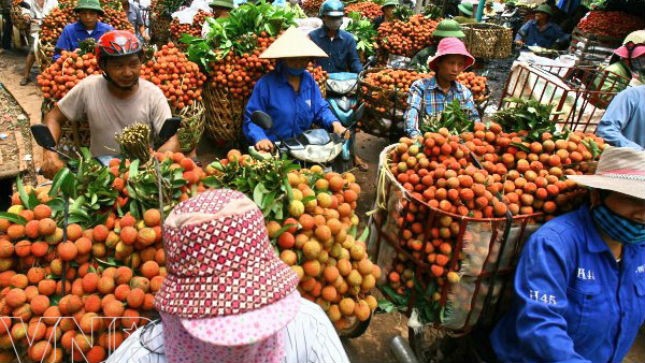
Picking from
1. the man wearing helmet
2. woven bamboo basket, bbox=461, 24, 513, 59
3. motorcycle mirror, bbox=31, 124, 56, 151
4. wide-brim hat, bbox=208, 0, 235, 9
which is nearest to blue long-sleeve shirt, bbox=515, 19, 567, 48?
woven bamboo basket, bbox=461, 24, 513, 59

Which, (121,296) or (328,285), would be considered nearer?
(121,296)

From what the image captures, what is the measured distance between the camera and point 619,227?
74.5 inches

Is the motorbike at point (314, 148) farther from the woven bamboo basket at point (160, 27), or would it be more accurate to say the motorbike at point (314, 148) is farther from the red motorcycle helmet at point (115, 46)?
the woven bamboo basket at point (160, 27)

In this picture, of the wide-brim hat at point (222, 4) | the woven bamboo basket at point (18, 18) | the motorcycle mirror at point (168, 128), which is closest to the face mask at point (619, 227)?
the motorcycle mirror at point (168, 128)

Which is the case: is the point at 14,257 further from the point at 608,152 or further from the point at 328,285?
the point at 608,152

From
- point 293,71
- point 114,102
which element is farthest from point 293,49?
point 114,102

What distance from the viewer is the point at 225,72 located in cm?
480

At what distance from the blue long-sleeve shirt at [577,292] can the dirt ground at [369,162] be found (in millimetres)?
1271

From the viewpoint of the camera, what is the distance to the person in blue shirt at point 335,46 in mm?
5535

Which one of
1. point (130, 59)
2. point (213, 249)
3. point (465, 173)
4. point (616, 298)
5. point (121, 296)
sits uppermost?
point (213, 249)

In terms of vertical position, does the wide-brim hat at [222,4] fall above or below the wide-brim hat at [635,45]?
below

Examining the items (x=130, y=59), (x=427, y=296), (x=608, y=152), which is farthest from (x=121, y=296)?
(x=608, y=152)

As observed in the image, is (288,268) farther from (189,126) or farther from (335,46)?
(335,46)

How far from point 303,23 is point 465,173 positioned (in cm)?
488
